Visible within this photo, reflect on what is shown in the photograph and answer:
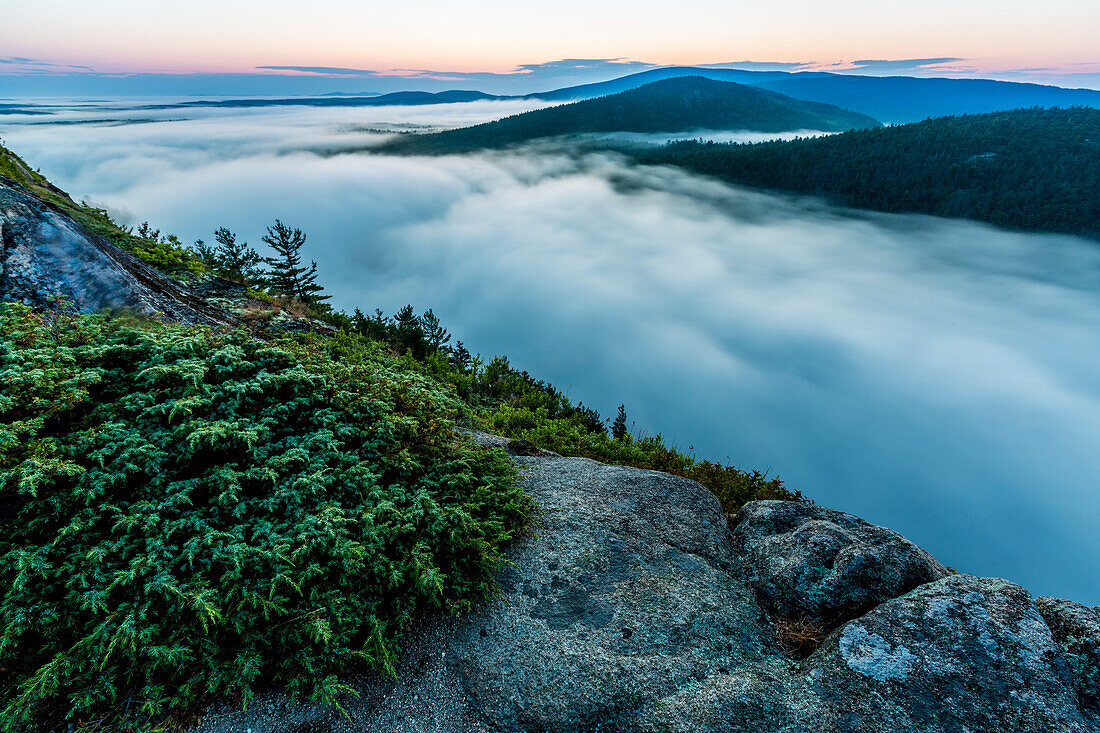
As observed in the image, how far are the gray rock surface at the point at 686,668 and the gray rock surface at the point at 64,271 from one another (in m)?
9.53

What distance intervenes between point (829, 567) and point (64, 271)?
53.3 feet

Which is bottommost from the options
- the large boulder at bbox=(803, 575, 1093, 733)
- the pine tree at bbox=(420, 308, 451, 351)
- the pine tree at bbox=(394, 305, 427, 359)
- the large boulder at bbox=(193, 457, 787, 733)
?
the pine tree at bbox=(420, 308, 451, 351)

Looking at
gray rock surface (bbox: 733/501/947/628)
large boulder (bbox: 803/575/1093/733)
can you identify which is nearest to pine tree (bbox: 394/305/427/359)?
gray rock surface (bbox: 733/501/947/628)

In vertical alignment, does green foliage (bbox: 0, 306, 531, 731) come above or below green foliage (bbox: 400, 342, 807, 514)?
above

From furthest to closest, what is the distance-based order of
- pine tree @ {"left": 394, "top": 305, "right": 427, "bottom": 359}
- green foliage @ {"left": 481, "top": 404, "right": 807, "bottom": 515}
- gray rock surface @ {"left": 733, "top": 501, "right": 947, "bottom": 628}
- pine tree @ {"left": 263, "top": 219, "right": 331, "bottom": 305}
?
pine tree @ {"left": 263, "top": 219, "right": 331, "bottom": 305} < pine tree @ {"left": 394, "top": 305, "right": 427, "bottom": 359} < green foliage @ {"left": 481, "top": 404, "right": 807, "bottom": 515} < gray rock surface @ {"left": 733, "top": 501, "right": 947, "bottom": 628}

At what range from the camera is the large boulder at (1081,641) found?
4898 millimetres

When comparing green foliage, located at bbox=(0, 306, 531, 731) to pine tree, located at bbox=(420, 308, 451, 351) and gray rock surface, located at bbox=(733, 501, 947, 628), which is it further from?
pine tree, located at bbox=(420, 308, 451, 351)

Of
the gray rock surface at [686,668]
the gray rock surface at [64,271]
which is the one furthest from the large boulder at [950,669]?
the gray rock surface at [64,271]

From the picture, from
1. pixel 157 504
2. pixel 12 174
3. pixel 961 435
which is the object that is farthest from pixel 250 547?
pixel 961 435

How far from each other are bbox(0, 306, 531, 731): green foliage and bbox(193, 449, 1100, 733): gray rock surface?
47 centimetres

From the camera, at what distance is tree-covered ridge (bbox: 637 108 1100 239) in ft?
446

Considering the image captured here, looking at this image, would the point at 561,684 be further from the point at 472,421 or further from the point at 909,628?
the point at 472,421

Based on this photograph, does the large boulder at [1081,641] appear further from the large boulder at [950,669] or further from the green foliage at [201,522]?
the green foliage at [201,522]

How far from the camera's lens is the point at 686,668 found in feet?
18.4
